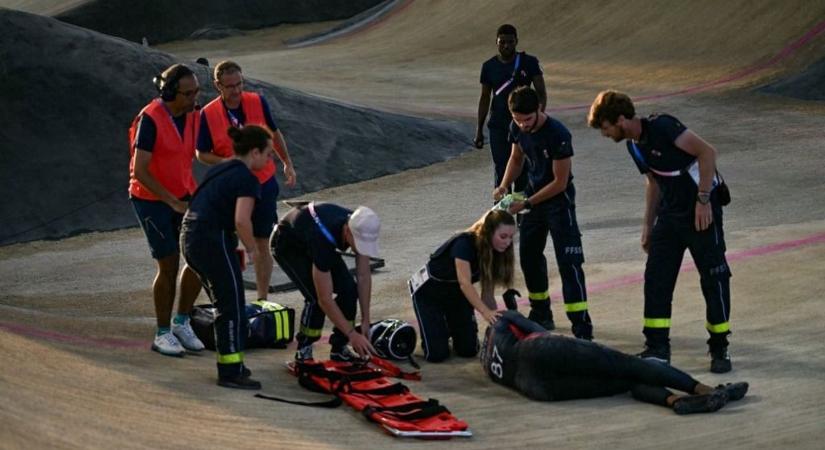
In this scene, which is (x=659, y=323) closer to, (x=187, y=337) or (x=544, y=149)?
(x=544, y=149)

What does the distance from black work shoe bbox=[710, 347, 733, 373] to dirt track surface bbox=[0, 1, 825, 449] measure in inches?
3.0

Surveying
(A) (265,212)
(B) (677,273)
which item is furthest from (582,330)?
(A) (265,212)

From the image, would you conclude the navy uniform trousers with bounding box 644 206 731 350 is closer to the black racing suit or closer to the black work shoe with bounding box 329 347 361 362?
the black racing suit

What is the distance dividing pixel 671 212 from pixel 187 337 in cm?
360

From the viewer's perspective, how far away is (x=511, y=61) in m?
13.4

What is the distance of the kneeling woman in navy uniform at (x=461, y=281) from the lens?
9336 millimetres

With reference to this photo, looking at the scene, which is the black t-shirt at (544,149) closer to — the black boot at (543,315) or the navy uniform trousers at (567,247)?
the navy uniform trousers at (567,247)

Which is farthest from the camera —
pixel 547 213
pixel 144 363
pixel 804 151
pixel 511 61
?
pixel 804 151

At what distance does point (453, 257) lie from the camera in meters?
9.68

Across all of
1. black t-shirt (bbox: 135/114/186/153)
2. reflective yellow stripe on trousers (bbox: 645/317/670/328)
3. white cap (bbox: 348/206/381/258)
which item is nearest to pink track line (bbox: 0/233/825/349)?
black t-shirt (bbox: 135/114/186/153)

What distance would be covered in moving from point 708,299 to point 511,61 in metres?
4.69

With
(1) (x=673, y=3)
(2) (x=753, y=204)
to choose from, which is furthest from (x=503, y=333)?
(1) (x=673, y=3)

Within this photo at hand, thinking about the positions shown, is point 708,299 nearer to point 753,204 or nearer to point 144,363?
point 144,363

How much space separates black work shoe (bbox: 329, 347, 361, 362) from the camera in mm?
9602
